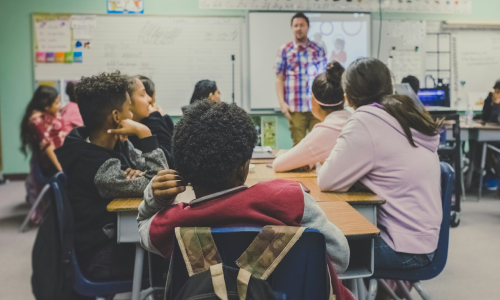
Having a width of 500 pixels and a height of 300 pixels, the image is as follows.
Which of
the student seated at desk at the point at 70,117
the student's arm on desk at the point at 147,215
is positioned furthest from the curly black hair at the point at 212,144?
the student seated at desk at the point at 70,117

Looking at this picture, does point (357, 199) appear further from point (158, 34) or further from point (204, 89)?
point (158, 34)

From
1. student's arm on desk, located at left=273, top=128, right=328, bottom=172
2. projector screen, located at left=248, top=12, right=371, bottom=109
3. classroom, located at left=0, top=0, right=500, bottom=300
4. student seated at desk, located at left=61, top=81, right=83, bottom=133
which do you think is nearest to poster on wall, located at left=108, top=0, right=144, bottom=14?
classroom, located at left=0, top=0, right=500, bottom=300

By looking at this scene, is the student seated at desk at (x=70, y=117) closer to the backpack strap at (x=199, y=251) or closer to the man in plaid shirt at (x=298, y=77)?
the man in plaid shirt at (x=298, y=77)

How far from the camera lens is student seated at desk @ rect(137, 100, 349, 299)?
3.01 feet

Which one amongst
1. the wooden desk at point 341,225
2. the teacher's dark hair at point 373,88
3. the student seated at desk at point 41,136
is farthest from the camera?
the student seated at desk at point 41,136

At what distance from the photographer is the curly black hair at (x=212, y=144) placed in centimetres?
95

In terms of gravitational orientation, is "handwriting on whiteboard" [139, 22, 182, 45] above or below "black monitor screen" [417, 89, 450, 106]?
above

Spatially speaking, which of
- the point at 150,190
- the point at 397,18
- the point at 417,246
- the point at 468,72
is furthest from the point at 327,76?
the point at 468,72

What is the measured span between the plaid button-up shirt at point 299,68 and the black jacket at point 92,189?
11.5 ft

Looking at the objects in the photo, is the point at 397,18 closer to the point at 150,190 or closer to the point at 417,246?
the point at 417,246

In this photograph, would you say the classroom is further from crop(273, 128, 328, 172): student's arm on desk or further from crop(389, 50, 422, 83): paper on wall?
crop(389, 50, 422, 83): paper on wall

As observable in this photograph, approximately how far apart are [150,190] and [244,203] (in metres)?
0.28

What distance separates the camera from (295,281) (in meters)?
0.90

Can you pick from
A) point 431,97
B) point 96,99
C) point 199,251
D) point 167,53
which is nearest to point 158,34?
point 167,53
